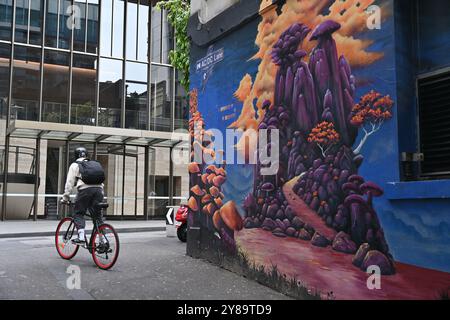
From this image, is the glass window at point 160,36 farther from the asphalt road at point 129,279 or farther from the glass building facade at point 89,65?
the asphalt road at point 129,279

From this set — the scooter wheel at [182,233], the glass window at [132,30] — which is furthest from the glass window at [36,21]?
the scooter wheel at [182,233]

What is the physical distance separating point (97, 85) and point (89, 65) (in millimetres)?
925

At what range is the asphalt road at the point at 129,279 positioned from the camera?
551 cm

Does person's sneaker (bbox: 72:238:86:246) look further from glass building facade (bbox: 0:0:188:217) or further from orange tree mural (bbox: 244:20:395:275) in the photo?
glass building facade (bbox: 0:0:188:217)

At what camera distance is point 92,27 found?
2066 cm

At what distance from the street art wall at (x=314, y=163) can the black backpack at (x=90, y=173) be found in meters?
1.63

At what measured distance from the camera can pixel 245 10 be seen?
660 centimetres

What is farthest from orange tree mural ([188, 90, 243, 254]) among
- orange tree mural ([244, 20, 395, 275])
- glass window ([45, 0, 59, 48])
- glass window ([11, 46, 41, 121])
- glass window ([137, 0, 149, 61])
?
glass window ([137, 0, 149, 61])

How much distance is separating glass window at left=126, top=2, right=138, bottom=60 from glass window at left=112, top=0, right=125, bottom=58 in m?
0.28

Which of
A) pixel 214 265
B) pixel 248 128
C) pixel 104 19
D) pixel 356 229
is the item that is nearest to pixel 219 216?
pixel 214 265

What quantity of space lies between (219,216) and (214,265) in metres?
0.76

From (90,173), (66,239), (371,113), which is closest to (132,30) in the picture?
(66,239)

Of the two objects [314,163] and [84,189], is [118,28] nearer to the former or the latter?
[84,189]

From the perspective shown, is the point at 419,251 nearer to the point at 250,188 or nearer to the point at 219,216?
the point at 250,188
